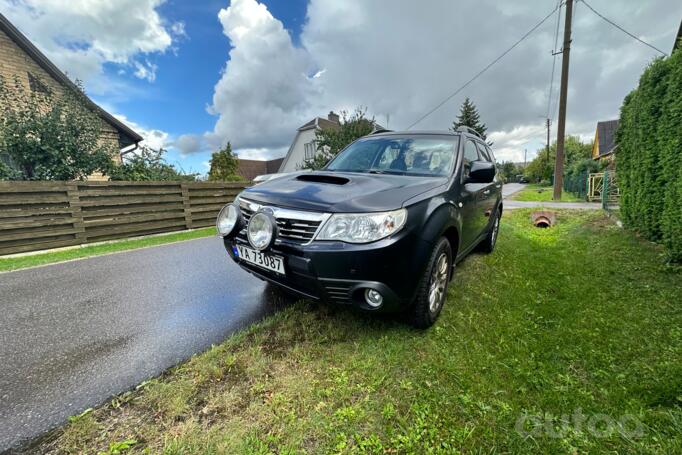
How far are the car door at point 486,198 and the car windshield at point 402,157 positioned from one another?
2.71 feet

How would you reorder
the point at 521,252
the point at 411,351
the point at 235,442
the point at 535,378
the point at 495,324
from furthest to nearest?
1. the point at 521,252
2. the point at 495,324
3. the point at 411,351
4. the point at 535,378
5. the point at 235,442

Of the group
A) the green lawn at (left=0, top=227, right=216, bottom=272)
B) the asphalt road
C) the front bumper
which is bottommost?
the asphalt road

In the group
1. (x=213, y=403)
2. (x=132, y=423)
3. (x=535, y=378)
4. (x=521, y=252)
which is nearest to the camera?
(x=132, y=423)

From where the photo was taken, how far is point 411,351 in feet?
7.03

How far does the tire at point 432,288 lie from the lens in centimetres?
218

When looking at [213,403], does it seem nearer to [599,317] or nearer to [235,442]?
[235,442]

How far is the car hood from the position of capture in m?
1.98

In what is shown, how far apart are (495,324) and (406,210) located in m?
1.39

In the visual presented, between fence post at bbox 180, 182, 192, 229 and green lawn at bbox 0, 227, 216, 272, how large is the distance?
0.73m

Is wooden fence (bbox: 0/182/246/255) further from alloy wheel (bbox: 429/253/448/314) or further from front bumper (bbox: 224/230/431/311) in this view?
alloy wheel (bbox: 429/253/448/314)

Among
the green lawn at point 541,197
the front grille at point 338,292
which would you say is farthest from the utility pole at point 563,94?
the front grille at point 338,292

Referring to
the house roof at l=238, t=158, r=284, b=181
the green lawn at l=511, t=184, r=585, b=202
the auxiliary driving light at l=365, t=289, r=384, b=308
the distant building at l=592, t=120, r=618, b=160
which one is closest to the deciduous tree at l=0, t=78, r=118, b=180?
the auxiliary driving light at l=365, t=289, r=384, b=308

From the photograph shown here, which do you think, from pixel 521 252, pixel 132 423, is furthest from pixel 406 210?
pixel 521 252

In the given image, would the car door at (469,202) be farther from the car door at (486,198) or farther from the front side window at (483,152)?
the front side window at (483,152)
